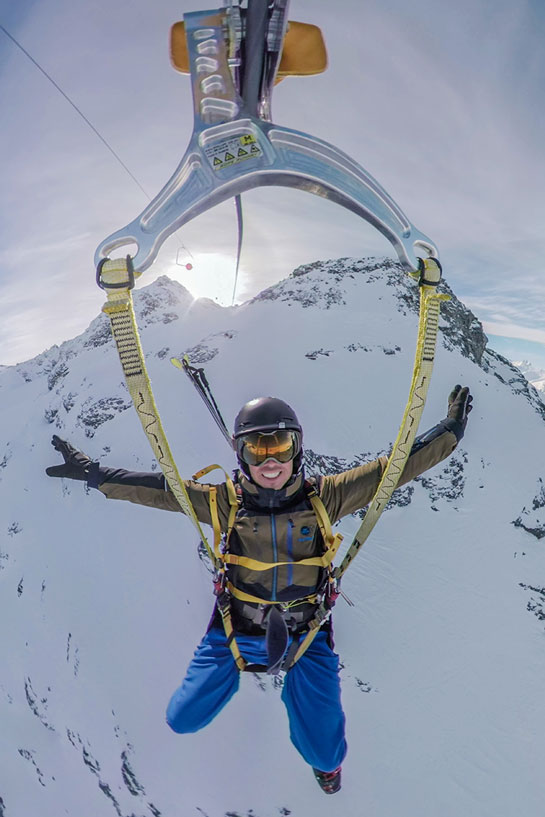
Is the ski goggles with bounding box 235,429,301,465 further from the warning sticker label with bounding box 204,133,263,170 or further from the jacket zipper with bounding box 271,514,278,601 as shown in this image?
the warning sticker label with bounding box 204,133,263,170

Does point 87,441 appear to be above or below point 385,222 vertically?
above

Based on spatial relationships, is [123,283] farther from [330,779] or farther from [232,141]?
A: [330,779]

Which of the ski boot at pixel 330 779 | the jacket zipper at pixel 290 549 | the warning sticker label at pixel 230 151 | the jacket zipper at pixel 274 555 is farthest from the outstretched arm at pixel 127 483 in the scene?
the ski boot at pixel 330 779

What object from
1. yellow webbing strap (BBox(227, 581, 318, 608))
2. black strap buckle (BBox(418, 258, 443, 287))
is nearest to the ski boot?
yellow webbing strap (BBox(227, 581, 318, 608))

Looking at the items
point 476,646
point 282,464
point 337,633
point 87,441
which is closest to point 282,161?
point 282,464

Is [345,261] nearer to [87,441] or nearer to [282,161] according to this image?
[87,441]

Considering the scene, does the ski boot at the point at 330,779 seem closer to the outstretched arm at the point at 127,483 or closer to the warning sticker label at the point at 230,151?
the outstretched arm at the point at 127,483
